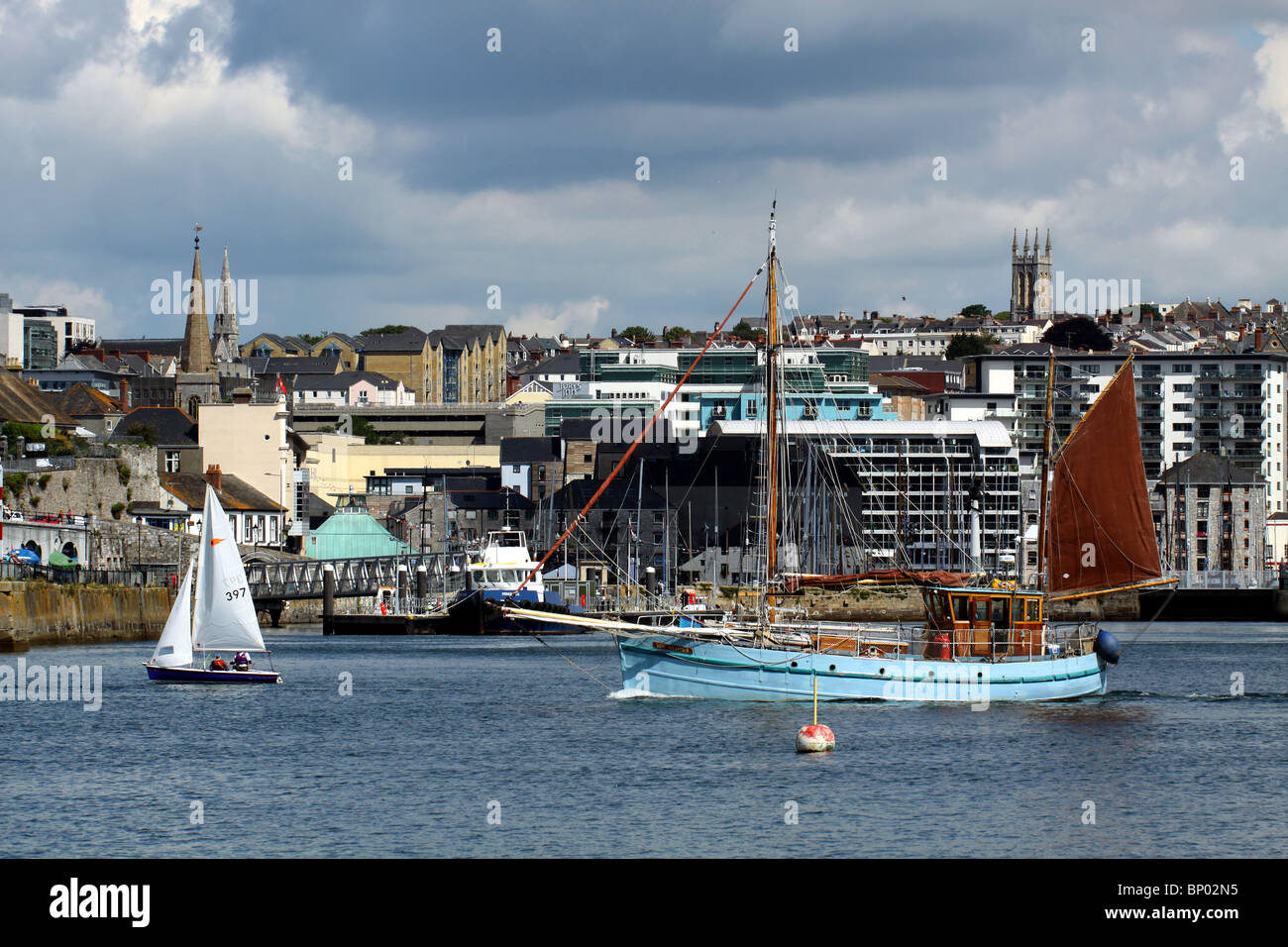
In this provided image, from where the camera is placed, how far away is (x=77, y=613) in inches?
2825

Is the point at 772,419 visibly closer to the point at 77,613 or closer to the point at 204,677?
the point at 204,677

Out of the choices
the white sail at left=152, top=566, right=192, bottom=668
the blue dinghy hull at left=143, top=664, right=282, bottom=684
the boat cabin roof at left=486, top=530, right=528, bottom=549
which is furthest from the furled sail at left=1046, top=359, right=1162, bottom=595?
the boat cabin roof at left=486, top=530, right=528, bottom=549

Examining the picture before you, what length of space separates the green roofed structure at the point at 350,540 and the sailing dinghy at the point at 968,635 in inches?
3229

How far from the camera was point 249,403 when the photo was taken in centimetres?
14275

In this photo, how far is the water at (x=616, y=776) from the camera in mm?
27281

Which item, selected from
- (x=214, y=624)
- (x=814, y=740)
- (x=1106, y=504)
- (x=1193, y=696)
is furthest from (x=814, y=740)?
(x=214, y=624)

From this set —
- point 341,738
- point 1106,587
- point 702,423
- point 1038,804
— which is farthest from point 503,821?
point 702,423

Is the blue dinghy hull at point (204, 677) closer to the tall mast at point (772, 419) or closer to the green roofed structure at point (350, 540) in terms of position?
the tall mast at point (772, 419)

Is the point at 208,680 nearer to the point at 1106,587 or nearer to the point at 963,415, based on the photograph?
the point at 1106,587

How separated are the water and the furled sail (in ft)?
12.5

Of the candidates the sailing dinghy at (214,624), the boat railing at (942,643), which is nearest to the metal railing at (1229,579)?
the boat railing at (942,643)

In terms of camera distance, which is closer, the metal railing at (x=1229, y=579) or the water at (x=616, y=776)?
the water at (x=616, y=776)
